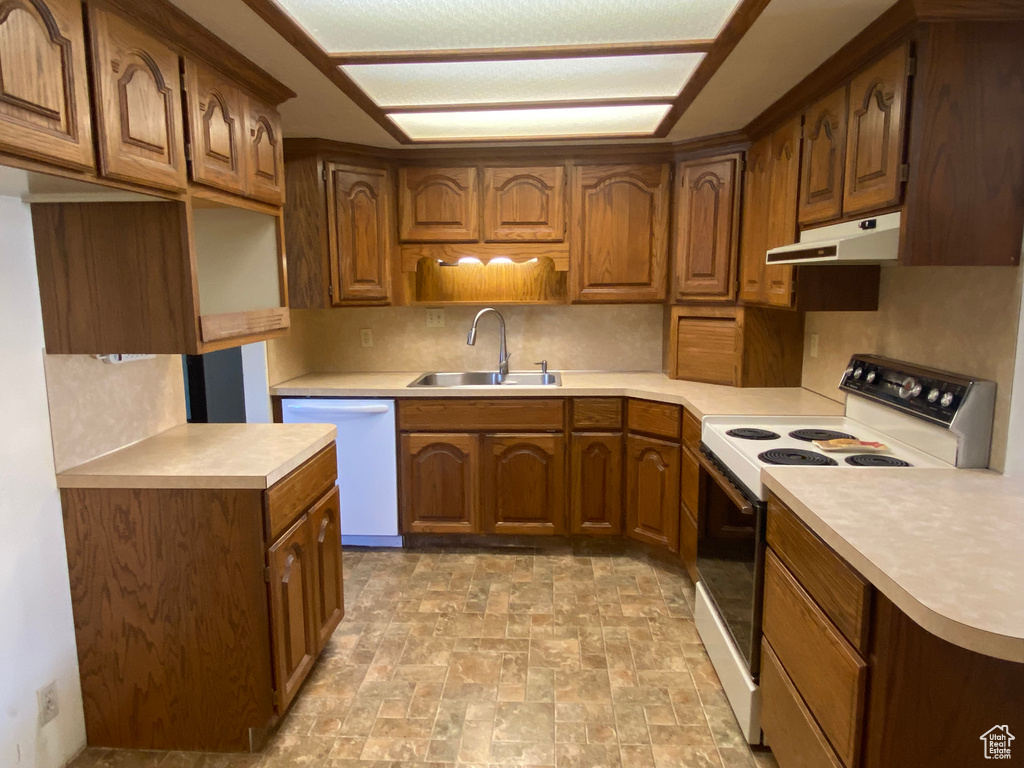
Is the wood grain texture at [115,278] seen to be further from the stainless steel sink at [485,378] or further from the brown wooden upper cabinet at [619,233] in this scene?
the brown wooden upper cabinet at [619,233]

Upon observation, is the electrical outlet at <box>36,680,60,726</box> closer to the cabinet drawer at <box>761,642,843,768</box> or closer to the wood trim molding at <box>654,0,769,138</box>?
the cabinet drawer at <box>761,642,843,768</box>

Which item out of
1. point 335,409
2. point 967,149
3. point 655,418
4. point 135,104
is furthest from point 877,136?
point 335,409

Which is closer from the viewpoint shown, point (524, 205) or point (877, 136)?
point (877, 136)

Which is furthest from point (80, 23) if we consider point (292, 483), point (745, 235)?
point (745, 235)

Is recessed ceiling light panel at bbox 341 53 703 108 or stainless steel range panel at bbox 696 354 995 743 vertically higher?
recessed ceiling light panel at bbox 341 53 703 108

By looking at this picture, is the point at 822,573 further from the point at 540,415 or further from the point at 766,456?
the point at 540,415

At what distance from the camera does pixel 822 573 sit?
1428 mm

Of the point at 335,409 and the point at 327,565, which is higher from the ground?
the point at 335,409

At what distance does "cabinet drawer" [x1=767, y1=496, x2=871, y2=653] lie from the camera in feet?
4.14

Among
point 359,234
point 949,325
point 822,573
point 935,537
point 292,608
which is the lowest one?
point 292,608

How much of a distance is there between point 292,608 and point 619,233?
2.37 meters

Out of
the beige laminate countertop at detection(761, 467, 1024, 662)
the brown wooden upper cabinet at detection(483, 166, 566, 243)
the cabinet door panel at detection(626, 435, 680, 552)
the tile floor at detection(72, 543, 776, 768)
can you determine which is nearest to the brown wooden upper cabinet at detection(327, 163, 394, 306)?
the brown wooden upper cabinet at detection(483, 166, 566, 243)

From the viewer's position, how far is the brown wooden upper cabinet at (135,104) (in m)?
1.46

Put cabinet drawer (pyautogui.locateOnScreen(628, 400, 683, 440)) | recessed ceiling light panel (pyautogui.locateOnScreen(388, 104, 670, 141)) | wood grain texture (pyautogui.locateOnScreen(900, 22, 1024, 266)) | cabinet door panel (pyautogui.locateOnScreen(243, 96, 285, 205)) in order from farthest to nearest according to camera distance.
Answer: cabinet drawer (pyautogui.locateOnScreen(628, 400, 683, 440)) → recessed ceiling light panel (pyautogui.locateOnScreen(388, 104, 670, 141)) → cabinet door panel (pyautogui.locateOnScreen(243, 96, 285, 205)) → wood grain texture (pyautogui.locateOnScreen(900, 22, 1024, 266))
